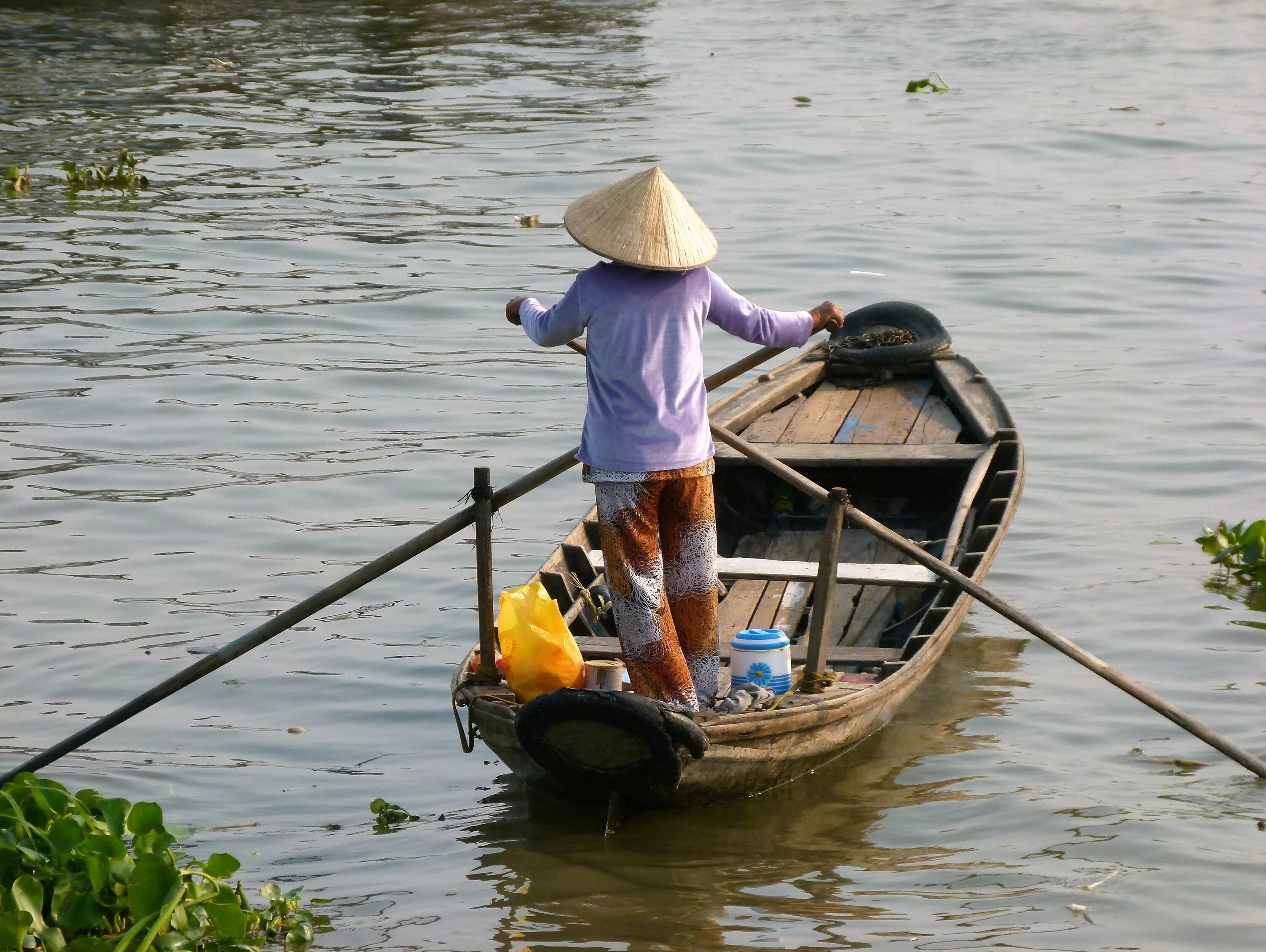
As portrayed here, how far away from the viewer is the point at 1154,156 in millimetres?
15203

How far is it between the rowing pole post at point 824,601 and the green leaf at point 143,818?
1.95 meters

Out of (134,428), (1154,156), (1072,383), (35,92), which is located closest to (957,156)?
(1154,156)

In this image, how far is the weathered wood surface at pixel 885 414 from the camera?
7141mm

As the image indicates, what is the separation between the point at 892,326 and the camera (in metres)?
8.30

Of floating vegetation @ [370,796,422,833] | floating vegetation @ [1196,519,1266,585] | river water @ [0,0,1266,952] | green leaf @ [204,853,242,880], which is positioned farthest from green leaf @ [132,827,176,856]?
floating vegetation @ [1196,519,1266,585]

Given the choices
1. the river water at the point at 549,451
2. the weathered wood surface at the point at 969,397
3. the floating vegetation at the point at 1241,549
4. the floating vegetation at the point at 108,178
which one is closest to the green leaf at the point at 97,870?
the river water at the point at 549,451

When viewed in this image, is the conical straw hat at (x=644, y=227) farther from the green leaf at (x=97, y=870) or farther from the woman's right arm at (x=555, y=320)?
the green leaf at (x=97, y=870)

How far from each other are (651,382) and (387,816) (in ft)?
5.62

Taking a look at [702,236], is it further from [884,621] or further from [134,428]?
[134,428]

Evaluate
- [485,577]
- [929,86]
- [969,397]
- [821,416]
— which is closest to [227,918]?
[485,577]

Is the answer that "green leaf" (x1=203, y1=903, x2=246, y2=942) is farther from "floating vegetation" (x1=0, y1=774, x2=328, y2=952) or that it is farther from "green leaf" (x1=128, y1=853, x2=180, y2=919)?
"green leaf" (x1=128, y1=853, x2=180, y2=919)

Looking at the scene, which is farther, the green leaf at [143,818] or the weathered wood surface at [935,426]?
the weathered wood surface at [935,426]

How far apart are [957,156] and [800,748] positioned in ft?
39.2

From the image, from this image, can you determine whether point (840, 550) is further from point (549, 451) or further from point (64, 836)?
point (64, 836)
